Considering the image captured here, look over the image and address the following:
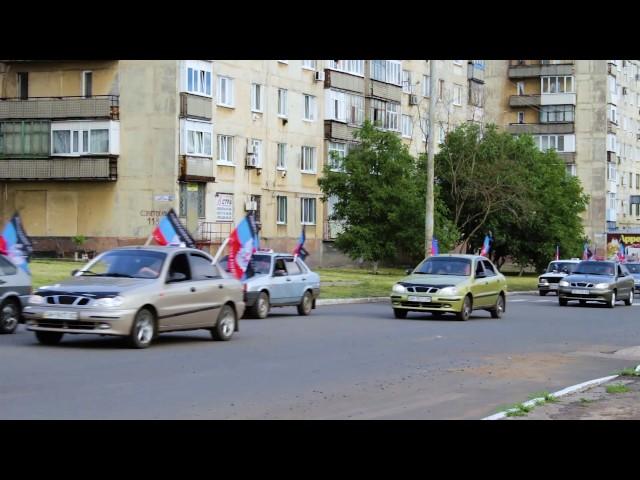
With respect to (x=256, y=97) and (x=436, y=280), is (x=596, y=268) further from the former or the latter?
(x=256, y=97)

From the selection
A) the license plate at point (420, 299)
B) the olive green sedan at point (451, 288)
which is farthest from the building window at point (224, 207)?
the license plate at point (420, 299)

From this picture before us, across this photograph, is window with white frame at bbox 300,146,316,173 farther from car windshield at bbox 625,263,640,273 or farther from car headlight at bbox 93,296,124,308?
car headlight at bbox 93,296,124,308

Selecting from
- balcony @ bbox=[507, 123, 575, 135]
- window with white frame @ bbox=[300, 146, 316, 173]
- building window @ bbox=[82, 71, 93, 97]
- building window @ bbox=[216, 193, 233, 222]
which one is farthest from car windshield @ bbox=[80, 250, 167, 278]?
Result: balcony @ bbox=[507, 123, 575, 135]

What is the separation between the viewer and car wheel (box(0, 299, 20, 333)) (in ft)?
59.5

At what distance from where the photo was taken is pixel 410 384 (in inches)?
531

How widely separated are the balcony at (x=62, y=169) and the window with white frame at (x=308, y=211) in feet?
40.7

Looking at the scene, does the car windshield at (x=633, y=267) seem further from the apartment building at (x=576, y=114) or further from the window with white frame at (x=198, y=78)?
the apartment building at (x=576, y=114)

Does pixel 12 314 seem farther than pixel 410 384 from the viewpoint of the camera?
Yes

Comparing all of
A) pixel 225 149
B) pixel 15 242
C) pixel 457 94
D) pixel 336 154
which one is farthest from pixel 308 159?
pixel 15 242

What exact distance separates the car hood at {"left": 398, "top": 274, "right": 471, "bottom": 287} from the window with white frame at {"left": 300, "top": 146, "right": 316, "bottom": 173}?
32.7 meters
